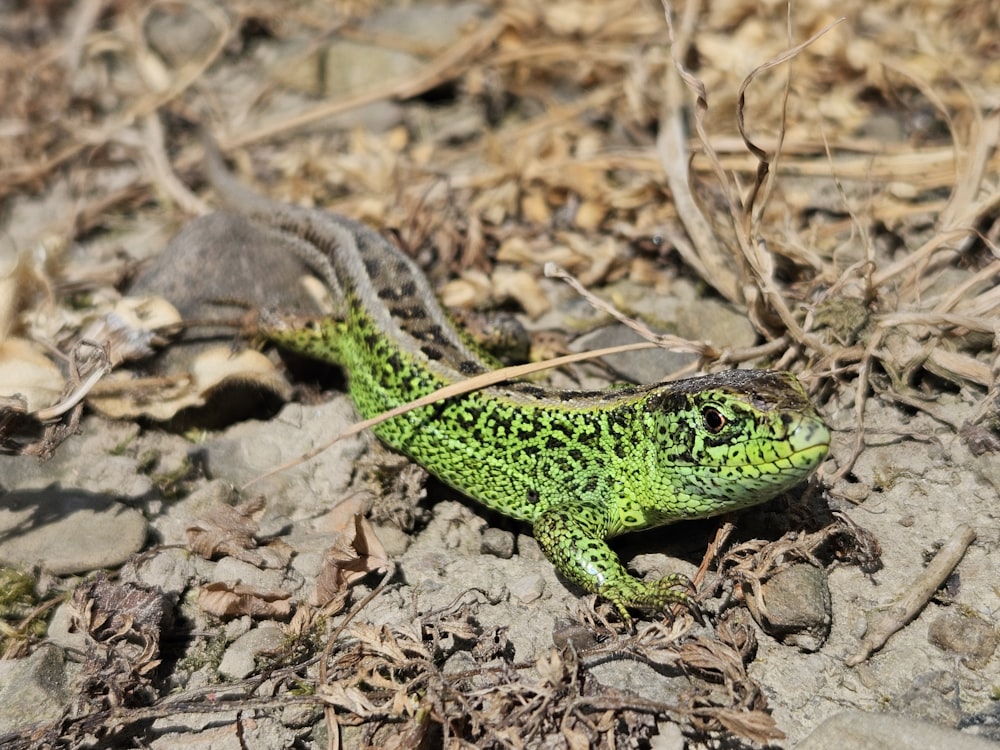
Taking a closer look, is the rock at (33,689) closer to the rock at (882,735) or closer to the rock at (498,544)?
the rock at (498,544)

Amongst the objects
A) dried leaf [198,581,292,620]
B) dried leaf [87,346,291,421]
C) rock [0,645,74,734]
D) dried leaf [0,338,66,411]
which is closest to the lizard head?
dried leaf [198,581,292,620]

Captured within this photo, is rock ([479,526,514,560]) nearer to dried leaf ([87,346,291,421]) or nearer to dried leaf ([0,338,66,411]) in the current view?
dried leaf ([87,346,291,421])

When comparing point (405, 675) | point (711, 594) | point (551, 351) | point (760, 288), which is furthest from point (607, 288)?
point (405, 675)

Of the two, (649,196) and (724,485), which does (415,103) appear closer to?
(649,196)

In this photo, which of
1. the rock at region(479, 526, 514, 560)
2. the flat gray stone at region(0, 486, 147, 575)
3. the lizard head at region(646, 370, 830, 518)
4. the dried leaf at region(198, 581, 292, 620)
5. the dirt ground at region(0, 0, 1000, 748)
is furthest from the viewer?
the rock at region(479, 526, 514, 560)

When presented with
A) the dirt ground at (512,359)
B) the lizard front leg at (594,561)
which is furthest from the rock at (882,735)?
the lizard front leg at (594,561)

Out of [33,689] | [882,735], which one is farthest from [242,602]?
[882,735]

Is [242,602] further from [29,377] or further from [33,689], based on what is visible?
[29,377]
